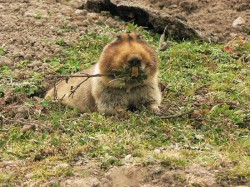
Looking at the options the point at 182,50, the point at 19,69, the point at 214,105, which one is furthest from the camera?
the point at 182,50

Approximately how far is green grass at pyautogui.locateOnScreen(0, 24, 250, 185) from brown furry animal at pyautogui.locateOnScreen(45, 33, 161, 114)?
202 millimetres

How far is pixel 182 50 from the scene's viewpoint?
7984 millimetres

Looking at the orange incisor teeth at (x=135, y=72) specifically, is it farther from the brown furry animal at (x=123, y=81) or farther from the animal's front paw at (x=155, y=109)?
the animal's front paw at (x=155, y=109)

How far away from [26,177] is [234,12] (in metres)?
5.89

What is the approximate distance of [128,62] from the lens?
5414 millimetres

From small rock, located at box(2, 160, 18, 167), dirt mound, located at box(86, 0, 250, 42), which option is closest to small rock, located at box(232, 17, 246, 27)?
dirt mound, located at box(86, 0, 250, 42)

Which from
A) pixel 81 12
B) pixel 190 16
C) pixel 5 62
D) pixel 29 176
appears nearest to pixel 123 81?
pixel 29 176

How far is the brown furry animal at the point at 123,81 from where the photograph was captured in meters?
5.45

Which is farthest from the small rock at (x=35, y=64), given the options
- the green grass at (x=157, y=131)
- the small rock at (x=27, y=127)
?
the small rock at (x=27, y=127)

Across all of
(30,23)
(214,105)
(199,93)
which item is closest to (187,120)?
(214,105)

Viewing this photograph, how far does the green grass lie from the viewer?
14.5 ft

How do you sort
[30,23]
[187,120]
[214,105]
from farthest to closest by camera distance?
[30,23]
[214,105]
[187,120]

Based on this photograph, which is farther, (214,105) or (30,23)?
(30,23)

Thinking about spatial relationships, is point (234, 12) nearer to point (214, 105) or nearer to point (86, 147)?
point (214, 105)
